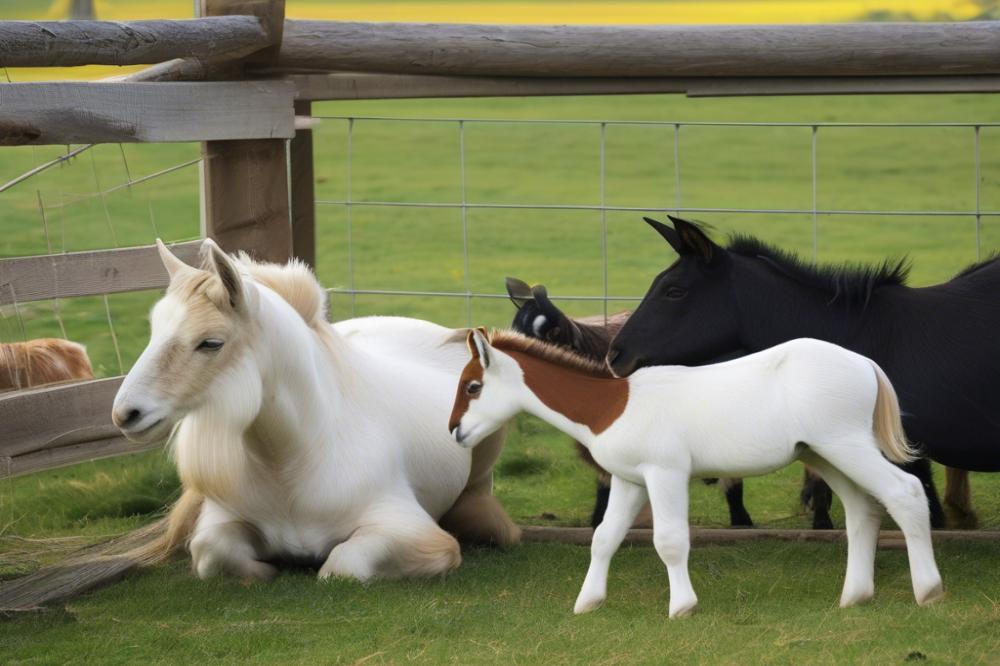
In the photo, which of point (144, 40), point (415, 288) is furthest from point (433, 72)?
point (415, 288)

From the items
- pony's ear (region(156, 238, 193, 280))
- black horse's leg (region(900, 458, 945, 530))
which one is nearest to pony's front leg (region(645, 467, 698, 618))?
black horse's leg (region(900, 458, 945, 530))

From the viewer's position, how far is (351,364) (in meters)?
5.09

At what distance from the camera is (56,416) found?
5273mm

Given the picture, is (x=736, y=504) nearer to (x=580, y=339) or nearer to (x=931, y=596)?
(x=580, y=339)

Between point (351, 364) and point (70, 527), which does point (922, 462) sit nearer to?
point (351, 364)

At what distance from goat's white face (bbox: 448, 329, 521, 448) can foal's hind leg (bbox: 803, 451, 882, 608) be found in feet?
3.14

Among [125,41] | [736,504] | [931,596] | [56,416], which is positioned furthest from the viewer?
[736,504]

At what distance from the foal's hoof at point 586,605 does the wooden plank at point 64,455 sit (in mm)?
2253

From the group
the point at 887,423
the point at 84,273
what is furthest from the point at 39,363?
the point at 887,423

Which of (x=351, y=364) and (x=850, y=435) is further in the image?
(x=351, y=364)

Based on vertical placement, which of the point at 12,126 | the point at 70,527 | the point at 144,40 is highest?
the point at 144,40

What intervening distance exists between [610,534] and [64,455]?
7.83ft

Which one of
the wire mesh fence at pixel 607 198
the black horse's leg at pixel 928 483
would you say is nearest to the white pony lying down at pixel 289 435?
the black horse's leg at pixel 928 483

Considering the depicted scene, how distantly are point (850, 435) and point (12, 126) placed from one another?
9.39 ft
